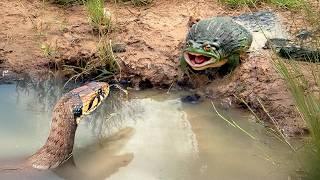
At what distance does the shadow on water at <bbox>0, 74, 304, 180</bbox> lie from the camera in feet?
13.3

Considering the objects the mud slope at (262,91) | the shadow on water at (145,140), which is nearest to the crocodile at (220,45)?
the mud slope at (262,91)

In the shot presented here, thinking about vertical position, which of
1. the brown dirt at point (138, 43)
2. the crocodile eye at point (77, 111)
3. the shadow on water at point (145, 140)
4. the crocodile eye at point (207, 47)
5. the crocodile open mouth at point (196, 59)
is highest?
the crocodile eye at point (207, 47)

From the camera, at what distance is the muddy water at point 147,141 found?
4.04 m

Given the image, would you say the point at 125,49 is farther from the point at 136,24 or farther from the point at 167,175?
the point at 167,175

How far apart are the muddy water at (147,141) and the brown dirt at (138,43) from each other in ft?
0.74

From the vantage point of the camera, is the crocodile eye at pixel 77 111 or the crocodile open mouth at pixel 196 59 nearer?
the crocodile eye at pixel 77 111

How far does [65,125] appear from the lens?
4.25 metres

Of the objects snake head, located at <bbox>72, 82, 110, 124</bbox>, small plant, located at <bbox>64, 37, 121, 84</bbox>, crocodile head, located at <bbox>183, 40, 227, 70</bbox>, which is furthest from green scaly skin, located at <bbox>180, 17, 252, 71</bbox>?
snake head, located at <bbox>72, 82, 110, 124</bbox>

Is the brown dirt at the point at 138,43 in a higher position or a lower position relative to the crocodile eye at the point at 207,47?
lower

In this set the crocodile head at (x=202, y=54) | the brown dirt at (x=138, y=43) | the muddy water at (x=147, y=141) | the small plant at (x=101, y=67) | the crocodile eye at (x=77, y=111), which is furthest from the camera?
the small plant at (x=101, y=67)

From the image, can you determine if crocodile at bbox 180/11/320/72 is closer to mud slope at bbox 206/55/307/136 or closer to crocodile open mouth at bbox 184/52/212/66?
crocodile open mouth at bbox 184/52/212/66

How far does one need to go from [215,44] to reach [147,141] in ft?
3.94

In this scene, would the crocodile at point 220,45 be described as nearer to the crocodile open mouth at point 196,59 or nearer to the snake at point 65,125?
the crocodile open mouth at point 196,59

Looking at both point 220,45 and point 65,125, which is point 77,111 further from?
point 220,45
